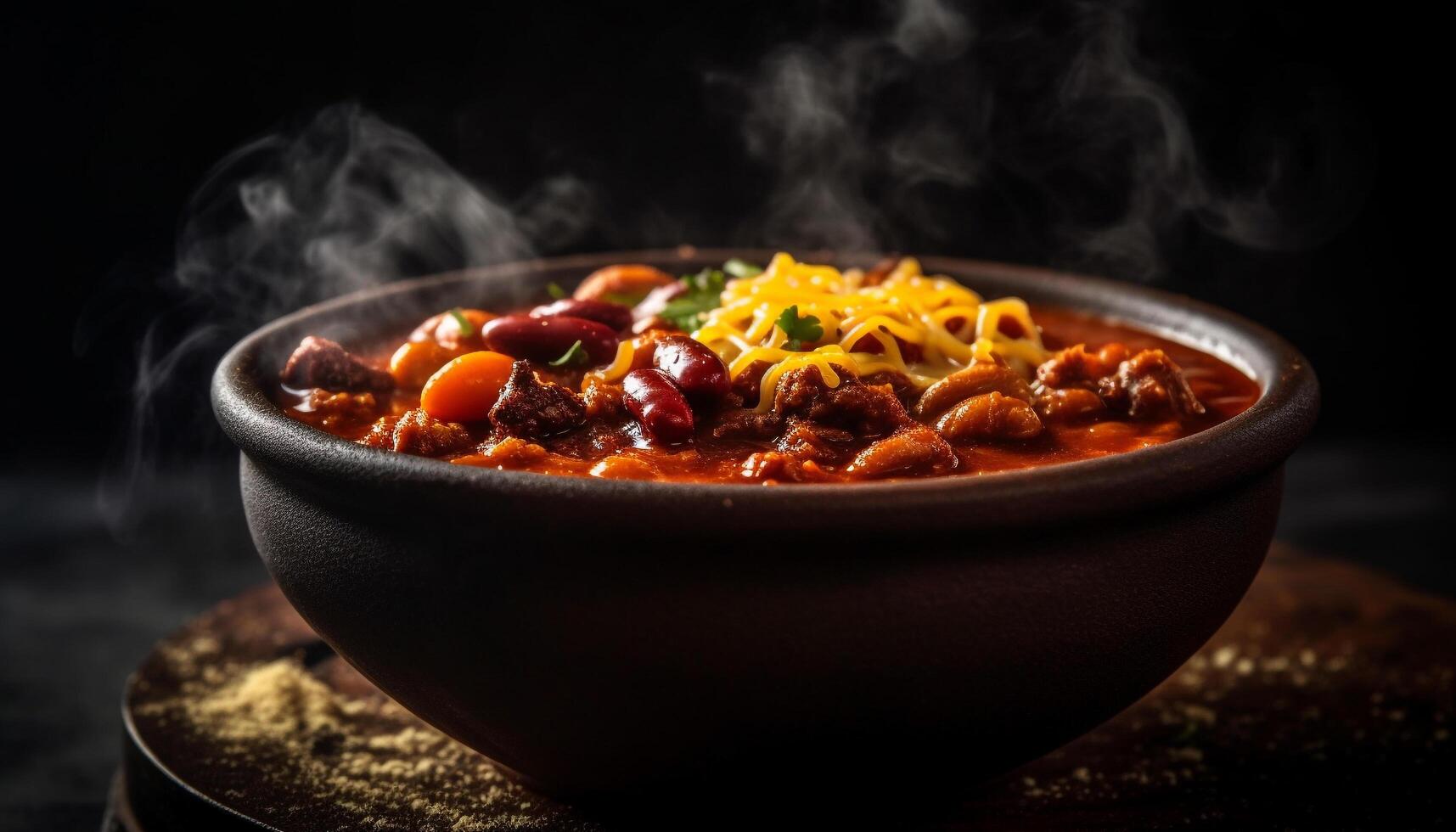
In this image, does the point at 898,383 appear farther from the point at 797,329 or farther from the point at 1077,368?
the point at 1077,368

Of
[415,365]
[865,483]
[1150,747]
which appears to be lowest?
[1150,747]

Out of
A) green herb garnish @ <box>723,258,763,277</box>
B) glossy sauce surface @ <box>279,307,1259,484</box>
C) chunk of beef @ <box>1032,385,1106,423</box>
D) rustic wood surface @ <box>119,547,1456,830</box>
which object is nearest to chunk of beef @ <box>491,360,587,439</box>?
glossy sauce surface @ <box>279,307,1259,484</box>

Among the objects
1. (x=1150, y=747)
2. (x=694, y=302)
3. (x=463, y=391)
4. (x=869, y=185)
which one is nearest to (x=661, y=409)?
(x=463, y=391)

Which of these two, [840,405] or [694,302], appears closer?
[840,405]

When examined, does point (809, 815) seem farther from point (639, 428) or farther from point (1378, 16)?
point (1378, 16)

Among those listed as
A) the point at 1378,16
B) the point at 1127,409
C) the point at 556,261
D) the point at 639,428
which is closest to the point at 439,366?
the point at 639,428

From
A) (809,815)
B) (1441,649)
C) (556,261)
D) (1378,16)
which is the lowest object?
(1441,649)

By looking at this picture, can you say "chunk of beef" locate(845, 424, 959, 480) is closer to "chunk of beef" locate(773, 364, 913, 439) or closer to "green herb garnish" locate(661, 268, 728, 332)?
"chunk of beef" locate(773, 364, 913, 439)
